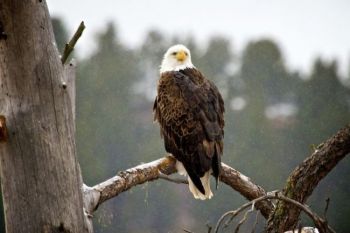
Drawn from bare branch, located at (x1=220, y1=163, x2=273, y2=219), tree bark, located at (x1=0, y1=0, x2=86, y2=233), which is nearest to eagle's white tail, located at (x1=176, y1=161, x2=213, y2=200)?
bare branch, located at (x1=220, y1=163, x2=273, y2=219)

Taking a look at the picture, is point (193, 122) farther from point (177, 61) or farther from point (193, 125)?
point (177, 61)

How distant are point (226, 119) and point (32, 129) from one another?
3462cm

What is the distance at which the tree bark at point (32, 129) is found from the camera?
10.6 ft

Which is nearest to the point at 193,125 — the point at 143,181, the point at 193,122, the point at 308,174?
the point at 193,122

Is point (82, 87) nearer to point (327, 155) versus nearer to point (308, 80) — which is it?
point (308, 80)

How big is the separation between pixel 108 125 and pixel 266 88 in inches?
407

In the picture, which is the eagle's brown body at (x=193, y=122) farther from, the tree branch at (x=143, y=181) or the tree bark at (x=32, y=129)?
the tree bark at (x=32, y=129)

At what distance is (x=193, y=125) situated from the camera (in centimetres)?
516

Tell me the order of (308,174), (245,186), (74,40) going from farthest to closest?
(245,186)
(308,174)
(74,40)

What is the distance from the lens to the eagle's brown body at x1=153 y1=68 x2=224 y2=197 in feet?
16.5

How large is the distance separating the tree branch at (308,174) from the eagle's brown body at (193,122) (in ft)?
3.46

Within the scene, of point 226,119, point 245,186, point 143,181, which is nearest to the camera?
point 143,181

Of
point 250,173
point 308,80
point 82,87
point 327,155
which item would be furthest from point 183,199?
point 327,155

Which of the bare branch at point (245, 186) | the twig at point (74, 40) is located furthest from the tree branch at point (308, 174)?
the twig at point (74, 40)
